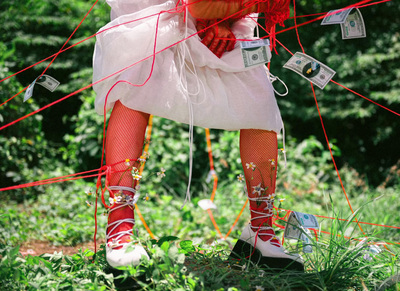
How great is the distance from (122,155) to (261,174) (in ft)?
1.61

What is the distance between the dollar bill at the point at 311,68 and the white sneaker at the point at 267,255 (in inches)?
22.1

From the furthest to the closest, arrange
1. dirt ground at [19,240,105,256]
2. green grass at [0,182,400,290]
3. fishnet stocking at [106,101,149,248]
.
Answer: dirt ground at [19,240,105,256]
fishnet stocking at [106,101,149,248]
green grass at [0,182,400,290]

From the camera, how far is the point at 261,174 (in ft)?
5.15

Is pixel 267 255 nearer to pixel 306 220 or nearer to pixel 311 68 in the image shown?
pixel 306 220

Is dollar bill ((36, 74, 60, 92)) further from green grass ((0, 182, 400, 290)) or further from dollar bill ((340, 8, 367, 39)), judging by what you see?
dollar bill ((340, 8, 367, 39))

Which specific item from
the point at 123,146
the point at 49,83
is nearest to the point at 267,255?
the point at 123,146

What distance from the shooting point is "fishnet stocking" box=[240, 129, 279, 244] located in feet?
5.12

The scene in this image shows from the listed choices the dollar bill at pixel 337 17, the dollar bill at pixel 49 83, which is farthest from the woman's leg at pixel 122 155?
the dollar bill at pixel 337 17

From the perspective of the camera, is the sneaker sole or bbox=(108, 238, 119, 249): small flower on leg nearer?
bbox=(108, 238, 119, 249): small flower on leg

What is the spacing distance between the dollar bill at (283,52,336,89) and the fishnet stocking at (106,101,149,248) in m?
0.53

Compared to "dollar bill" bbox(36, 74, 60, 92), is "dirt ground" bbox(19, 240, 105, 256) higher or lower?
lower

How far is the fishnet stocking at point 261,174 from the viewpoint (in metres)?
1.56

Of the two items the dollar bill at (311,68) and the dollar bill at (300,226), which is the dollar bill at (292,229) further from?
the dollar bill at (311,68)

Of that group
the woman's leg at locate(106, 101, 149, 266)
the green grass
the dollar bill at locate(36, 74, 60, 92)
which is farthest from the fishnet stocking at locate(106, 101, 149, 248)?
the dollar bill at locate(36, 74, 60, 92)
